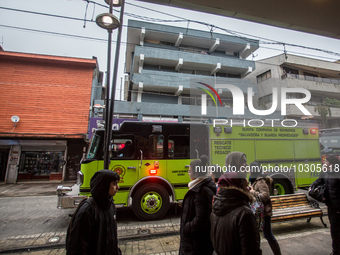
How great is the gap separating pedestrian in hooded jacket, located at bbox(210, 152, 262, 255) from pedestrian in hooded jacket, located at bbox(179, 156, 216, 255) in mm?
330

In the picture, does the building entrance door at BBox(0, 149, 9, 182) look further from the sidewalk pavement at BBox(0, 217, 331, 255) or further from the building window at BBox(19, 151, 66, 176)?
the sidewalk pavement at BBox(0, 217, 331, 255)

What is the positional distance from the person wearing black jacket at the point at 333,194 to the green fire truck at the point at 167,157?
2897mm

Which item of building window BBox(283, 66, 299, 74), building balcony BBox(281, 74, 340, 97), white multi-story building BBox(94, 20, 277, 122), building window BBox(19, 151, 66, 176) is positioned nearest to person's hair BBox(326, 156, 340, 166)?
white multi-story building BBox(94, 20, 277, 122)

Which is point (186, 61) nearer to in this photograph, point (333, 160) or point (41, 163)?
point (41, 163)

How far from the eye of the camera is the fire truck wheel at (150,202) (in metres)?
5.29

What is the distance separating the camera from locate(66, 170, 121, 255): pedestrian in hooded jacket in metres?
1.61

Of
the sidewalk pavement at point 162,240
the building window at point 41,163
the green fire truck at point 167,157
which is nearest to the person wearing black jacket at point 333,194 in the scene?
the sidewalk pavement at point 162,240

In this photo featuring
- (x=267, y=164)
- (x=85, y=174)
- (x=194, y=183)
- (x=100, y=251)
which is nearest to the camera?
(x=100, y=251)

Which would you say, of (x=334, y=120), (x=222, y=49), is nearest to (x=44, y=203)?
(x=222, y=49)

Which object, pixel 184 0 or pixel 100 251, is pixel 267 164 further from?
pixel 100 251

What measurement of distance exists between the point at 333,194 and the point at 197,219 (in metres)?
2.78

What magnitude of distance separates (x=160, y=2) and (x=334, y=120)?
22997 mm

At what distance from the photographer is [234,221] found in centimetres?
165

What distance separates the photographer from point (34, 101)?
48.0ft
